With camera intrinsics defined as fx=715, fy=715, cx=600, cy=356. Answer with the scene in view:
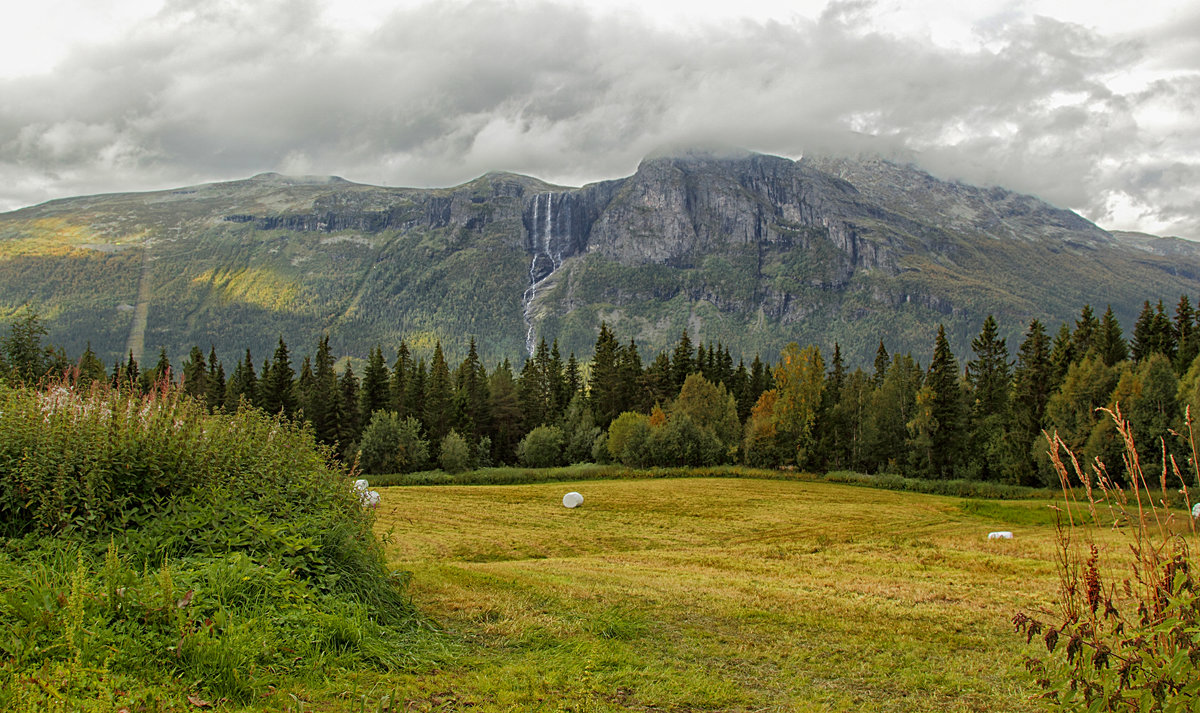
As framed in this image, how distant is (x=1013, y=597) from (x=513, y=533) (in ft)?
62.1

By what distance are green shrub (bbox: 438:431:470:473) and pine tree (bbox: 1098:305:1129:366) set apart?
62.6m

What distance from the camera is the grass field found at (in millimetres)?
8117

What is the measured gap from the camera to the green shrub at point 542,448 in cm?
7581

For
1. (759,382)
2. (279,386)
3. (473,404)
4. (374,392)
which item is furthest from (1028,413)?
(279,386)

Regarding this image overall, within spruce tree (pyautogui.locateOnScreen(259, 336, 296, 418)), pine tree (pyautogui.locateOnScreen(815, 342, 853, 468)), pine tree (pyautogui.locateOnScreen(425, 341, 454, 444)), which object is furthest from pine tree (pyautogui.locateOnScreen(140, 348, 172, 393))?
pine tree (pyautogui.locateOnScreen(815, 342, 853, 468))

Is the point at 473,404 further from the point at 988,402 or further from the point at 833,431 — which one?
the point at 988,402

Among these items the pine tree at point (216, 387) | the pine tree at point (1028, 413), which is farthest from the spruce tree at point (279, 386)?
the pine tree at point (1028, 413)

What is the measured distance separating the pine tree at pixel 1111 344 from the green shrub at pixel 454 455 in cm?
6259

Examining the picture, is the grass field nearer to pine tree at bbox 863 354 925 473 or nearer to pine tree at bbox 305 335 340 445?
pine tree at bbox 863 354 925 473

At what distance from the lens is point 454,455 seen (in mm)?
71062

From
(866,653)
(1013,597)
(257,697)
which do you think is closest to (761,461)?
(1013,597)

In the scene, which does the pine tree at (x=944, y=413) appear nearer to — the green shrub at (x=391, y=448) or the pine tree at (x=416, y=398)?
the green shrub at (x=391, y=448)

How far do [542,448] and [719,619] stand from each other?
64516mm

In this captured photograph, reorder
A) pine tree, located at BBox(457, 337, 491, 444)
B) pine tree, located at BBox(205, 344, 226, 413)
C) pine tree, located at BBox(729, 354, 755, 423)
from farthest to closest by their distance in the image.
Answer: pine tree, located at BBox(729, 354, 755, 423), pine tree, located at BBox(457, 337, 491, 444), pine tree, located at BBox(205, 344, 226, 413)
